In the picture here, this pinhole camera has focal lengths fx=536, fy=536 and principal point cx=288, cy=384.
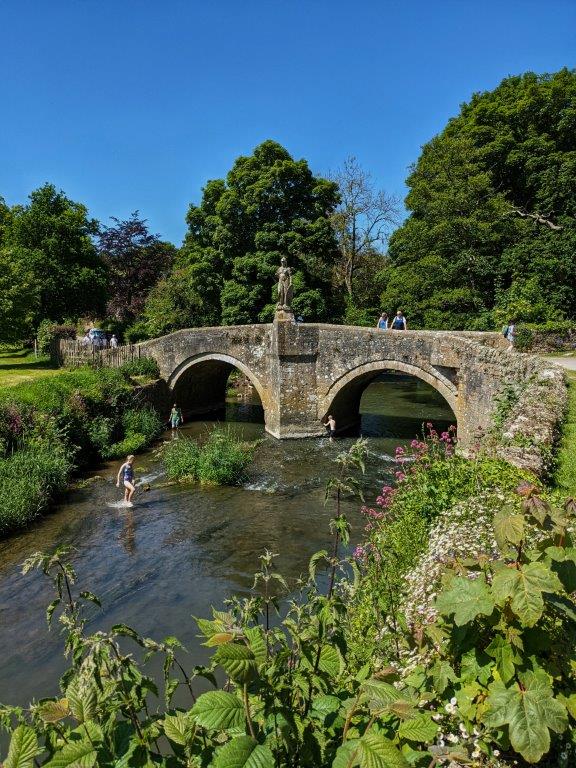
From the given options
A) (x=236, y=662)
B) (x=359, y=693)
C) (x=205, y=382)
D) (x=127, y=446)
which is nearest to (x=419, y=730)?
(x=359, y=693)

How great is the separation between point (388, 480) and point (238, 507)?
14.9 ft

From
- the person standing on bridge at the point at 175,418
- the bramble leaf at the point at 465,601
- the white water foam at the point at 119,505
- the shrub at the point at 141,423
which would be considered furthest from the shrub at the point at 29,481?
the bramble leaf at the point at 465,601

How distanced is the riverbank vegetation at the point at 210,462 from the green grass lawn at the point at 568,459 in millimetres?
8877

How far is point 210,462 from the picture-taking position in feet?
51.0

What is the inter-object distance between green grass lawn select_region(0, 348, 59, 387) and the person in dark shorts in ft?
37.2

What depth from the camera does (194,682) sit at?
704cm

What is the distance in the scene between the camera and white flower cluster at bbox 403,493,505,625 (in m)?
4.20

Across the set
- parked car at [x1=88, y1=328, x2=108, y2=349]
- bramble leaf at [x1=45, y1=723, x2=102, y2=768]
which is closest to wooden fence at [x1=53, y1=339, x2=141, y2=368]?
parked car at [x1=88, y1=328, x2=108, y2=349]

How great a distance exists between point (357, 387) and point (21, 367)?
1634 cm

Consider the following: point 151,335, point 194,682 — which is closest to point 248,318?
point 151,335

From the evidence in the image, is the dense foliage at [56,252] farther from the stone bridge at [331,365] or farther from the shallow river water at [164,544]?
the shallow river water at [164,544]

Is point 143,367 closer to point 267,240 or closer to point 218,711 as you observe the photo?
point 267,240

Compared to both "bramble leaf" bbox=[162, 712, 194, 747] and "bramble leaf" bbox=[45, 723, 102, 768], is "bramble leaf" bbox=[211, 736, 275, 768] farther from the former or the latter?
"bramble leaf" bbox=[45, 723, 102, 768]

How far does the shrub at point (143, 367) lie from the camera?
23.5m
